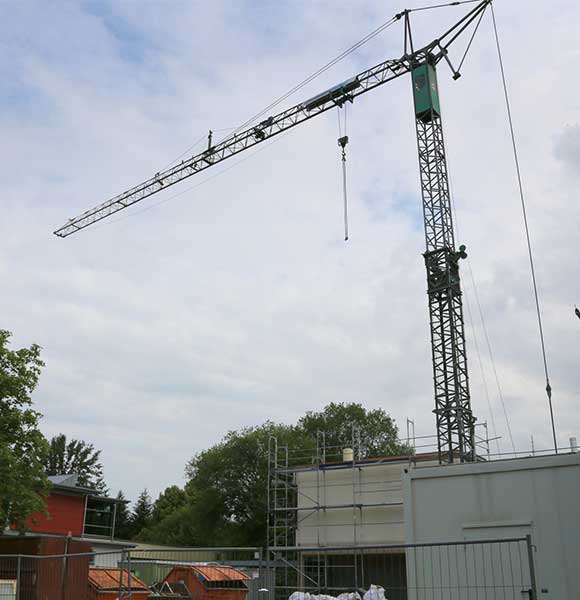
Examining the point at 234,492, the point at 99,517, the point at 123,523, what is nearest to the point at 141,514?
the point at 123,523

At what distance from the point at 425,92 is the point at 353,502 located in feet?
78.7

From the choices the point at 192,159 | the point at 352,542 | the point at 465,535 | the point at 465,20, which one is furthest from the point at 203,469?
the point at 465,535

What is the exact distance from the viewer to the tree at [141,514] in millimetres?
86981

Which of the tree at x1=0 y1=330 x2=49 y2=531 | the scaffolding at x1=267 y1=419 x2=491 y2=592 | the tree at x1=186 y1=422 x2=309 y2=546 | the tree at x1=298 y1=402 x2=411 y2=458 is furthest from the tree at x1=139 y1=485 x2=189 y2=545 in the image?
the tree at x1=0 y1=330 x2=49 y2=531

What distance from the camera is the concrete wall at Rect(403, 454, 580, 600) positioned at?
15.2 m

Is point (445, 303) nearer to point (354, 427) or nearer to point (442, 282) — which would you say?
point (442, 282)

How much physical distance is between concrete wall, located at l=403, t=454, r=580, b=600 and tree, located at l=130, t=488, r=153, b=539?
246 ft

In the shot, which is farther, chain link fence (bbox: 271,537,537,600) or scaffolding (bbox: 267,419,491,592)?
scaffolding (bbox: 267,419,491,592)

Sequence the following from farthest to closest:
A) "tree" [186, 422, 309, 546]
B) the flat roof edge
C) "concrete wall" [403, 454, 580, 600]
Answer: "tree" [186, 422, 309, 546]
the flat roof edge
"concrete wall" [403, 454, 580, 600]

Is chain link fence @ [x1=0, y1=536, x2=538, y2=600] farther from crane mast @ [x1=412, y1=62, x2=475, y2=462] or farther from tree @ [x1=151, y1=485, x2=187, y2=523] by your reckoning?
tree @ [x1=151, y1=485, x2=187, y2=523]

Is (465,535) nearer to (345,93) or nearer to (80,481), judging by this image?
(345,93)

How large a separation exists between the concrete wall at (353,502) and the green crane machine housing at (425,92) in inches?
804

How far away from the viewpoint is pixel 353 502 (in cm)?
3328

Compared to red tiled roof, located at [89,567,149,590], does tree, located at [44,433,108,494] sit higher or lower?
higher
